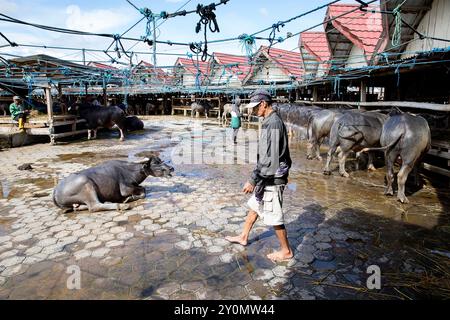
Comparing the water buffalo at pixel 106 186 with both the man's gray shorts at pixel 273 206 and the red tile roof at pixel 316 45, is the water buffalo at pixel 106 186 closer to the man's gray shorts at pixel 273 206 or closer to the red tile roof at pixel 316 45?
the man's gray shorts at pixel 273 206

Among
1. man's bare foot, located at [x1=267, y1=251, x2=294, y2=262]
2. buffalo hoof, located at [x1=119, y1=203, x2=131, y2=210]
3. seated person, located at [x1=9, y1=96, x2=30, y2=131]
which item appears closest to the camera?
man's bare foot, located at [x1=267, y1=251, x2=294, y2=262]

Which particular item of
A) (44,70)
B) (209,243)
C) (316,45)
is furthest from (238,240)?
(316,45)

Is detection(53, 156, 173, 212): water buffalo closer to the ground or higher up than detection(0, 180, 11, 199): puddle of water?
higher up

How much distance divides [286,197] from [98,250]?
357 centimetres

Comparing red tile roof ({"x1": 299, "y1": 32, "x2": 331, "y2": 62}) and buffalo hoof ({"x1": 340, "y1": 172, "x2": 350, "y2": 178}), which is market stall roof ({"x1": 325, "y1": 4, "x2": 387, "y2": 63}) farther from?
buffalo hoof ({"x1": 340, "y1": 172, "x2": 350, "y2": 178})

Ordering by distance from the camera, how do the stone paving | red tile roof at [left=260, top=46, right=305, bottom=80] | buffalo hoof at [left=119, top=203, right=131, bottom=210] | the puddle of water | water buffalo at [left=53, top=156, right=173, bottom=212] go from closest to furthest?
the stone paving < water buffalo at [left=53, top=156, right=173, bottom=212] < buffalo hoof at [left=119, top=203, right=131, bottom=210] < the puddle of water < red tile roof at [left=260, top=46, right=305, bottom=80]

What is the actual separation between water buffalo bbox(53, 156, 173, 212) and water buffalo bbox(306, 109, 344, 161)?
521 centimetres

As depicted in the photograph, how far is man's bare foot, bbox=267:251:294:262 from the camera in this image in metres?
3.52

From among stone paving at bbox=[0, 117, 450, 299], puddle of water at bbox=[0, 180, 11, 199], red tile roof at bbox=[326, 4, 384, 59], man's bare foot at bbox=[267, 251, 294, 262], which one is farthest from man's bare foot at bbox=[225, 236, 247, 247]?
red tile roof at bbox=[326, 4, 384, 59]

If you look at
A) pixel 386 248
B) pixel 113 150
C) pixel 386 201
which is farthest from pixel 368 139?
pixel 113 150

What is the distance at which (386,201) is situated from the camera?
552cm

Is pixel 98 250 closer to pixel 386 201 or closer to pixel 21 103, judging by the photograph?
pixel 386 201

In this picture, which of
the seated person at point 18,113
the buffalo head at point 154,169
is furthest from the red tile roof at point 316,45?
the seated person at point 18,113

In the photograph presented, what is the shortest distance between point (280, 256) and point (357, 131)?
4.57 metres
